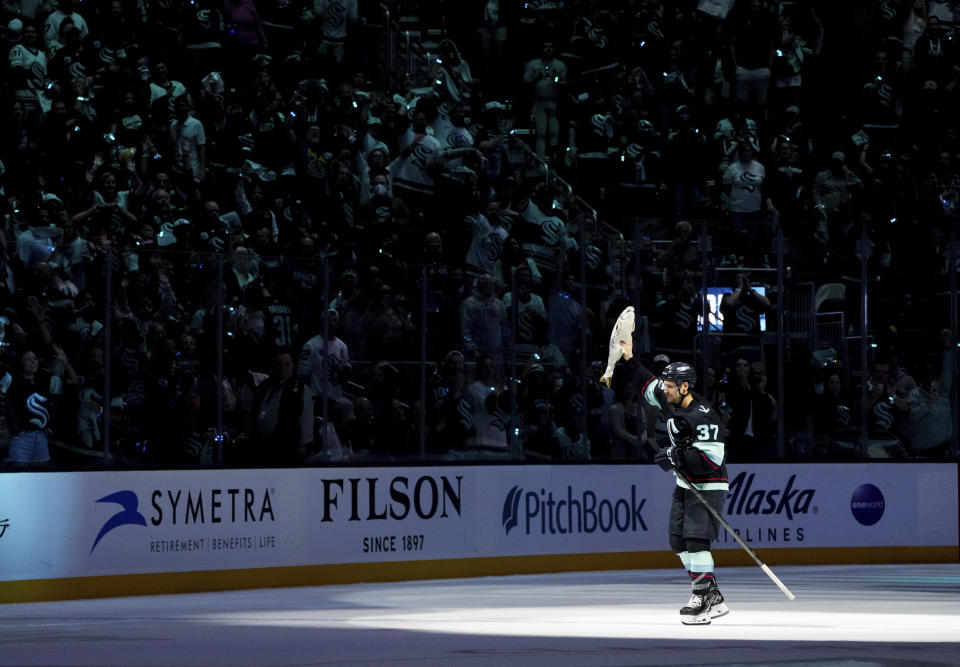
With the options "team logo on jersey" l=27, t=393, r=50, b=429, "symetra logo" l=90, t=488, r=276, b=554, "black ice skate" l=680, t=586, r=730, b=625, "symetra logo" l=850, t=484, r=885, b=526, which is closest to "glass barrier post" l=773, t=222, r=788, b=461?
"symetra logo" l=850, t=484, r=885, b=526

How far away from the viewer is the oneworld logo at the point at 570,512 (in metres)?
16.1

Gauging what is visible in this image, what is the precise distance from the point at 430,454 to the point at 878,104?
1021cm

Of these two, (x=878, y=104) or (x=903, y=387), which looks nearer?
(x=903, y=387)

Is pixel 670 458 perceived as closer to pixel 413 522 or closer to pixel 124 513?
pixel 413 522

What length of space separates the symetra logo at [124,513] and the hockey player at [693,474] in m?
4.61

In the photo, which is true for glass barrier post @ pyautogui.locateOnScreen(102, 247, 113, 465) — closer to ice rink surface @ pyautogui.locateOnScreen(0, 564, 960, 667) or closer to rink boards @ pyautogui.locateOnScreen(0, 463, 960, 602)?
rink boards @ pyautogui.locateOnScreen(0, 463, 960, 602)

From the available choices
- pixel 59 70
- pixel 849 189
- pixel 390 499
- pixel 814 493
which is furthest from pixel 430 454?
pixel 849 189

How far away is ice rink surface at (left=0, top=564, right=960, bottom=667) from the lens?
9.46m

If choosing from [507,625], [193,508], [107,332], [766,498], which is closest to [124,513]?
[193,508]

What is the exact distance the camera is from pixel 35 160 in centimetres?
1681

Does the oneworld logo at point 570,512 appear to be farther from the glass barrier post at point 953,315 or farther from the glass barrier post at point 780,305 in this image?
the glass barrier post at point 953,315

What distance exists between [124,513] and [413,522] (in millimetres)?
2963

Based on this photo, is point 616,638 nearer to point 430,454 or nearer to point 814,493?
point 430,454

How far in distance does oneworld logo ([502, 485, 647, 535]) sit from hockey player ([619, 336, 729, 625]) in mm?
4399
